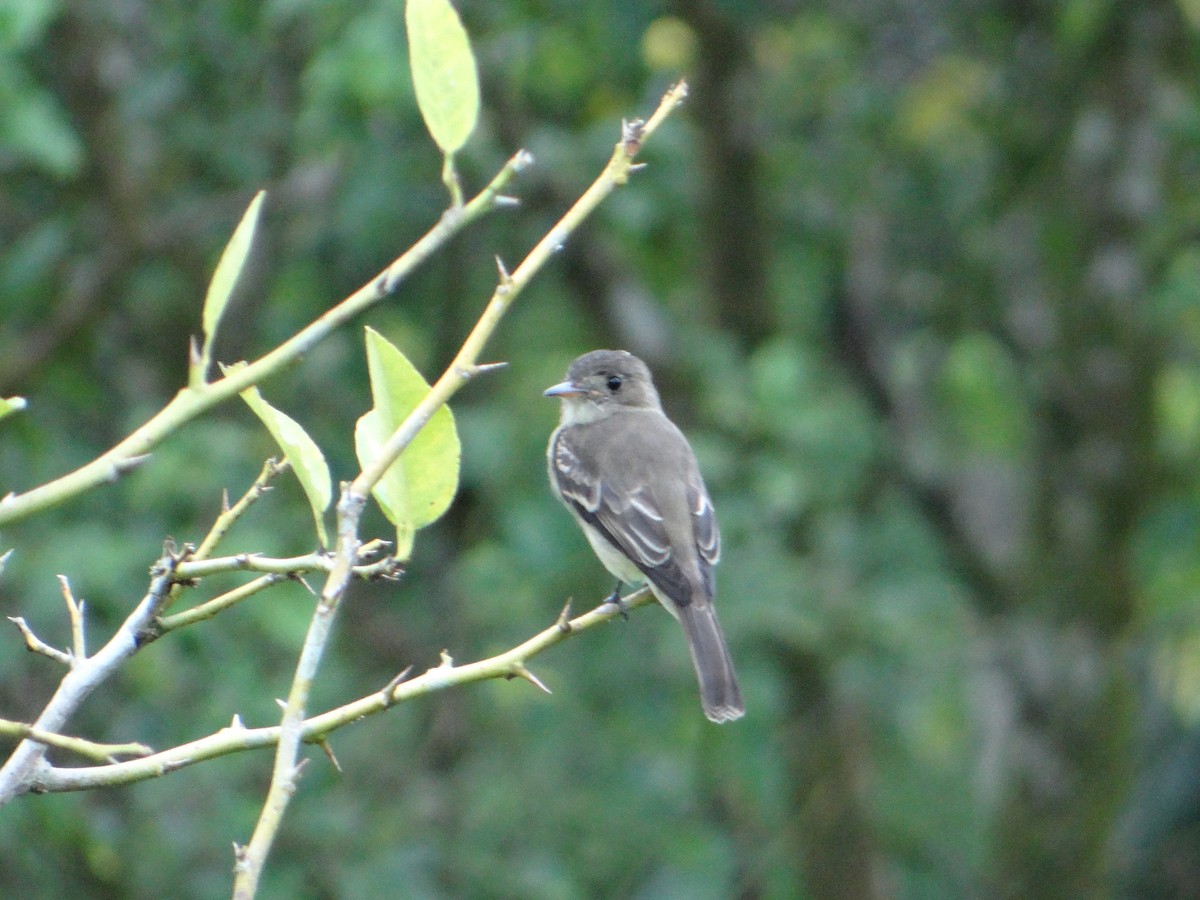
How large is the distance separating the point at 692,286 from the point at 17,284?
4.30 m

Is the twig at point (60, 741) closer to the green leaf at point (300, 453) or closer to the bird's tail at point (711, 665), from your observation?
the green leaf at point (300, 453)

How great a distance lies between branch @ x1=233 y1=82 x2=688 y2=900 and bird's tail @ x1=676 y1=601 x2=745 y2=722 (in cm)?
208

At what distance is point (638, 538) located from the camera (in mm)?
4680

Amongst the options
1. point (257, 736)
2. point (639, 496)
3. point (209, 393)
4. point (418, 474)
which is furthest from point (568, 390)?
point (209, 393)

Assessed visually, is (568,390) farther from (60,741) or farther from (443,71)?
(60,741)

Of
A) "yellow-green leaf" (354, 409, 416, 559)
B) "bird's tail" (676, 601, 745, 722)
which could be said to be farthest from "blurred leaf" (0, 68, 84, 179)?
"yellow-green leaf" (354, 409, 416, 559)

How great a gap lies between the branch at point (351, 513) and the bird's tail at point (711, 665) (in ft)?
6.83

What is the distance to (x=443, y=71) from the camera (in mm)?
1463

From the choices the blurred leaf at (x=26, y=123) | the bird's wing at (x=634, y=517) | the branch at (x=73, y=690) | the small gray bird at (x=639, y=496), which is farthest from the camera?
the blurred leaf at (x=26, y=123)

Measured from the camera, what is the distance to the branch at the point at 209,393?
1.24m

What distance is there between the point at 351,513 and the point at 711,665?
2685mm

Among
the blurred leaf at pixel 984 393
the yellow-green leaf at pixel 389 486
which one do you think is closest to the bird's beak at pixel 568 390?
the yellow-green leaf at pixel 389 486

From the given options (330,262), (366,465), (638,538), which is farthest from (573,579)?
(366,465)

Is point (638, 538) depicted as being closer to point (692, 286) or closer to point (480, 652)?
point (480, 652)
